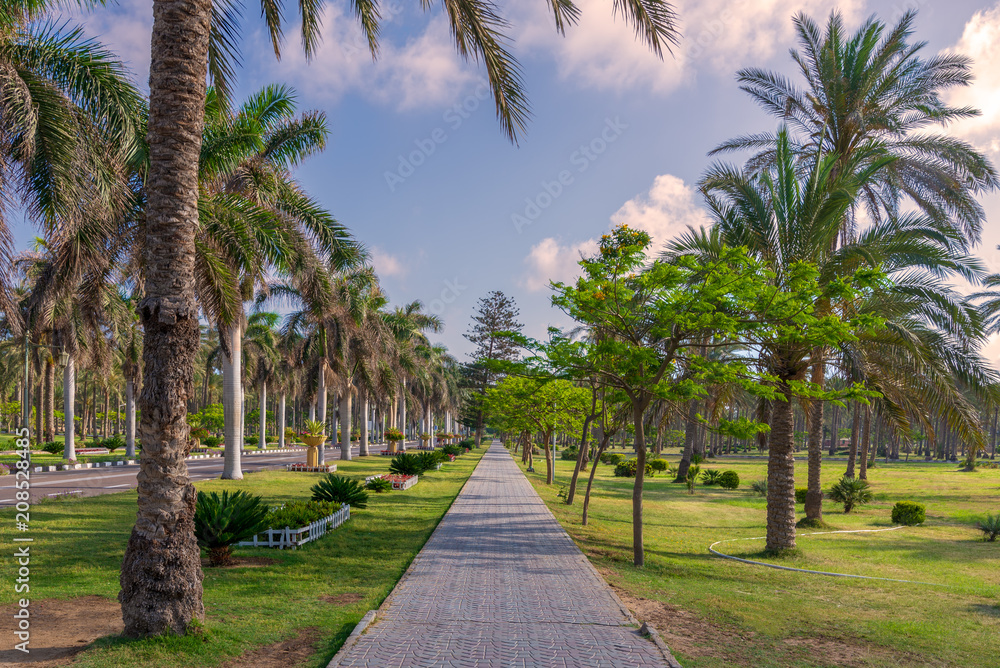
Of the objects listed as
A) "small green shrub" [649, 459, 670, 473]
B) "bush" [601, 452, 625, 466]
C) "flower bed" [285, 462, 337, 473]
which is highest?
"flower bed" [285, 462, 337, 473]

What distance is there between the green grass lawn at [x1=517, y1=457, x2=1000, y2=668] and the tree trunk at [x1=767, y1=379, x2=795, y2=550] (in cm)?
46

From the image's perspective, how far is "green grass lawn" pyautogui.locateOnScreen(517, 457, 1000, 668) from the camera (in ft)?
21.1

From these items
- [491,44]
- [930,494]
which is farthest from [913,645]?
[930,494]

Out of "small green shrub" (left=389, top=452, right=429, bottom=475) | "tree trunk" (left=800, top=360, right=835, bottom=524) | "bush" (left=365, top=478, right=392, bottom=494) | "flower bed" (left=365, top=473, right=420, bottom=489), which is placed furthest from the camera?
"small green shrub" (left=389, top=452, right=429, bottom=475)

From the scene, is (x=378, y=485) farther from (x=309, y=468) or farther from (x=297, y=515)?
(x=297, y=515)

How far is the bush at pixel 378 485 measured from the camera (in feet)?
65.1

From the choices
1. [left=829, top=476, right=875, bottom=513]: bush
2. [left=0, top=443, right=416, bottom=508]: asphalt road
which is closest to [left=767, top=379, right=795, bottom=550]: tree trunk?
[left=829, top=476, right=875, bottom=513]: bush

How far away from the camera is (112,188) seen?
8945mm

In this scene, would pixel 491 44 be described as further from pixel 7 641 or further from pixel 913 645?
pixel 913 645

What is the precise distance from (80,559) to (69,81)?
6880 mm

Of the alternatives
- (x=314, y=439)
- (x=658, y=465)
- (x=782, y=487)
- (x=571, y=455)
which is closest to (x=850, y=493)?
(x=782, y=487)

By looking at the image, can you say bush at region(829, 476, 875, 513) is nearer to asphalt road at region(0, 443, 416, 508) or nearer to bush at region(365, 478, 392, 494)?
bush at region(365, 478, 392, 494)

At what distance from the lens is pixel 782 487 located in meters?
12.5

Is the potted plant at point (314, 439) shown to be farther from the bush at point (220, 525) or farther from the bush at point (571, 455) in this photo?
the bush at point (571, 455)
